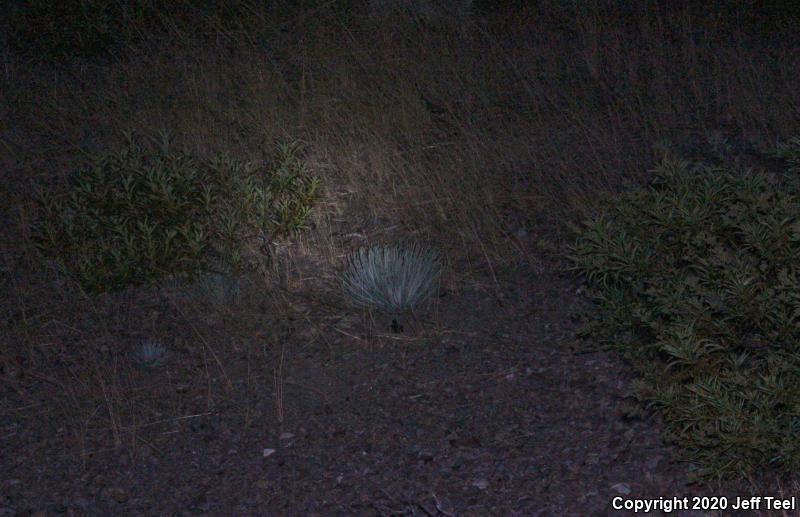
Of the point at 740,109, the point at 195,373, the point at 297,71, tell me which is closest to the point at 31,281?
the point at 195,373

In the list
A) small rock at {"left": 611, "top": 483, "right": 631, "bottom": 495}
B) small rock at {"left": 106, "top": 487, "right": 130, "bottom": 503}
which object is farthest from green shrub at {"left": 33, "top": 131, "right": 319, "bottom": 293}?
small rock at {"left": 611, "top": 483, "right": 631, "bottom": 495}

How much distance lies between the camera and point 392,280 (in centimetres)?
425

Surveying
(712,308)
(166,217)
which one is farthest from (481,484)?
(166,217)

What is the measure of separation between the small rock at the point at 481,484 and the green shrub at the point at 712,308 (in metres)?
0.60

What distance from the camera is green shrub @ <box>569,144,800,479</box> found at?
2846 mm

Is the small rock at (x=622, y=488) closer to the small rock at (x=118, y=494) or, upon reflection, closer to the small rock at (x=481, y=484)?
the small rock at (x=481, y=484)

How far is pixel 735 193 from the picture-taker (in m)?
3.48

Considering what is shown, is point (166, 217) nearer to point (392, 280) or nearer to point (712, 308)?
point (392, 280)

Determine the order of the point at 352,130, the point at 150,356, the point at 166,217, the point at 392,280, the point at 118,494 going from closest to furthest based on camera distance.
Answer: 1. the point at 118,494
2. the point at 150,356
3. the point at 392,280
4. the point at 166,217
5. the point at 352,130

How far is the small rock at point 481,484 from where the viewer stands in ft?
10.1

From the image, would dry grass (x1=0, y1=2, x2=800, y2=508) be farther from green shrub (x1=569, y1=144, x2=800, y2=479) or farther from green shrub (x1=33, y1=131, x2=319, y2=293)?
green shrub (x1=569, y1=144, x2=800, y2=479)

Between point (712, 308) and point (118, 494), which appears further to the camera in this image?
point (118, 494)

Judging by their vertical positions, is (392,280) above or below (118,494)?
above

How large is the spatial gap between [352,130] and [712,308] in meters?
3.23
